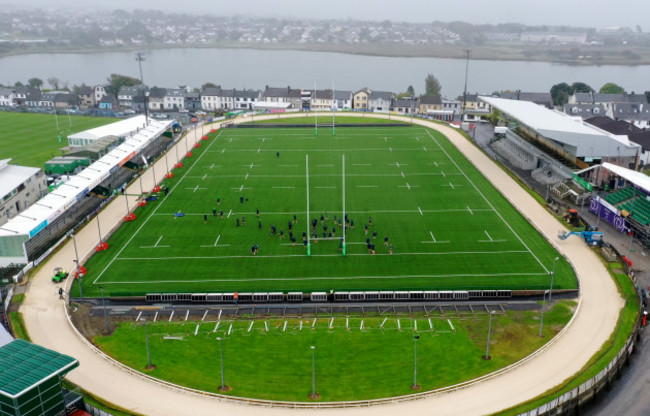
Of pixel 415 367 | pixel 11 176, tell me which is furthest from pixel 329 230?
pixel 11 176

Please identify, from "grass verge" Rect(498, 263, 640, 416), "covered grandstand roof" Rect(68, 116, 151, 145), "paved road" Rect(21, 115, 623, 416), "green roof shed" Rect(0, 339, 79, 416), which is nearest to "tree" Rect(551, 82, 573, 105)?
"paved road" Rect(21, 115, 623, 416)

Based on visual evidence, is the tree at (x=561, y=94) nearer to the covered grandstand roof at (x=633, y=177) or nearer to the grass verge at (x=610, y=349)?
the covered grandstand roof at (x=633, y=177)

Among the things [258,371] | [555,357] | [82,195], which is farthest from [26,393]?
[82,195]

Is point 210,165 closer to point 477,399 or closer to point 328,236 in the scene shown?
point 328,236

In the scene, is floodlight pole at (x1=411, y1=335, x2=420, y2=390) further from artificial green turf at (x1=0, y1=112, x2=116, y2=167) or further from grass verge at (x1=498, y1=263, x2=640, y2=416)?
artificial green turf at (x1=0, y1=112, x2=116, y2=167)

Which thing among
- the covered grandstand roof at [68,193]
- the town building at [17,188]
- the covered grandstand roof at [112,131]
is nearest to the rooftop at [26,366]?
the covered grandstand roof at [68,193]

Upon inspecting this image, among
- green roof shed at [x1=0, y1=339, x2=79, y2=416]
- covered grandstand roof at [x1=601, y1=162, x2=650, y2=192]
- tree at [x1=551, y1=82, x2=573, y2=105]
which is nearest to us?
green roof shed at [x1=0, y1=339, x2=79, y2=416]
